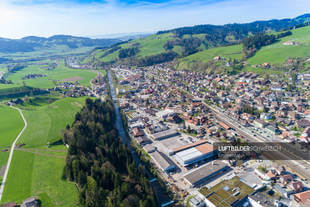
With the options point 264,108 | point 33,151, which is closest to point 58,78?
point 33,151

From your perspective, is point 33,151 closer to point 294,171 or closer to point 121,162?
point 121,162

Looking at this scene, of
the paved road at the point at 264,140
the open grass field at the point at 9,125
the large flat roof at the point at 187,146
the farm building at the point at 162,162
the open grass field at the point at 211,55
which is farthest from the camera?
the open grass field at the point at 211,55

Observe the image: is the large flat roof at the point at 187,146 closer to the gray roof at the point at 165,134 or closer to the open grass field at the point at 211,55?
the gray roof at the point at 165,134

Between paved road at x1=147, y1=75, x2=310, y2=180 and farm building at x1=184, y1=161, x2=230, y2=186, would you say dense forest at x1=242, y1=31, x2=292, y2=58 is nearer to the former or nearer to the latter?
paved road at x1=147, y1=75, x2=310, y2=180

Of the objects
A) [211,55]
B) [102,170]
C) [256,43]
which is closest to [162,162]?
[102,170]

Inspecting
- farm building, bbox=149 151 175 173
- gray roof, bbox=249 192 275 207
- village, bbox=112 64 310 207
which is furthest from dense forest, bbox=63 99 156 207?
gray roof, bbox=249 192 275 207

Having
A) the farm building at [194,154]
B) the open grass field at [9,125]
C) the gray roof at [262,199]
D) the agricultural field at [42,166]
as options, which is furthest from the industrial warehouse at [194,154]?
the open grass field at [9,125]
